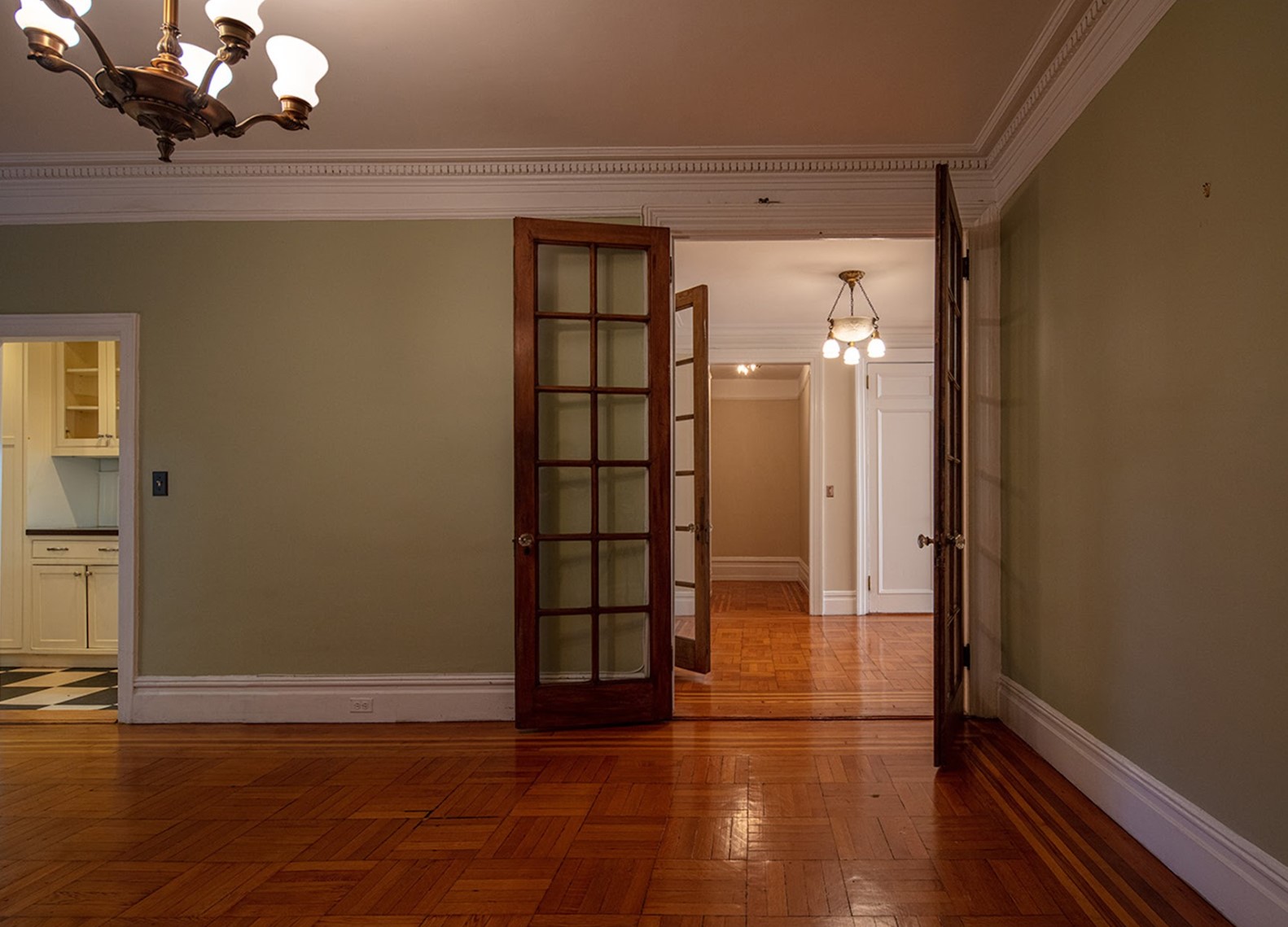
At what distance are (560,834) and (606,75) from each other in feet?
8.97

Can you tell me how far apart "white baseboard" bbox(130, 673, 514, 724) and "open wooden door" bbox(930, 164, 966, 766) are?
6.36ft

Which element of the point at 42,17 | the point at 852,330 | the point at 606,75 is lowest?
the point at 852,330

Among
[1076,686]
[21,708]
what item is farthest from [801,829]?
[21,708]

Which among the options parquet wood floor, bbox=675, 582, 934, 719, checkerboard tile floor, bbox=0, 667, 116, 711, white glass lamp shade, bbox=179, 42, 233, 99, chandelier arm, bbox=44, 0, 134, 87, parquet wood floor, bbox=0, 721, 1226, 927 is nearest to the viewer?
chandelier arm, bbox=44, 0, 134, 87

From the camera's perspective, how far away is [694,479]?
4.94 meters

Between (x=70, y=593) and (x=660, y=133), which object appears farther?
(x=70, y=593)

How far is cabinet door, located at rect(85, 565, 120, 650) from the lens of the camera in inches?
204

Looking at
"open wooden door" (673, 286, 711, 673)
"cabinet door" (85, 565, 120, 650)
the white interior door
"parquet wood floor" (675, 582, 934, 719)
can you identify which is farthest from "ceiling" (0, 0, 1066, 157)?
the white interior door

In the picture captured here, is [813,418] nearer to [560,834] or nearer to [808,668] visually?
[808,668]

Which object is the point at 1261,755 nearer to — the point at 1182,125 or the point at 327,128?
the point at 1182,125

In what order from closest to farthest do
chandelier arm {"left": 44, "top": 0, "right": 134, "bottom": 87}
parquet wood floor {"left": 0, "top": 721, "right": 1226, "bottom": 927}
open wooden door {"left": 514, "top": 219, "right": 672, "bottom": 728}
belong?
1. chandelier arm {"left": 44, "top": 0, "right": 134, "bottom": 87}
2. parquet wood floor {"left": 0, "top": 721, "right": 1226, "bottom": 927}
3. open wooden door {"left": 514, "top": 219, "right": 672, "bottom": 728}

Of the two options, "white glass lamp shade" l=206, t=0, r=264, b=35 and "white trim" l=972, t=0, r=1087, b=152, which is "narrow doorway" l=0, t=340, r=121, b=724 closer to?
"white glass lamp shade" l=206, t=0, r=264, b=35

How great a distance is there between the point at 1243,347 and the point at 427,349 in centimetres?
319

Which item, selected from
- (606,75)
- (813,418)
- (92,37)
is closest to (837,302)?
(813,418)
